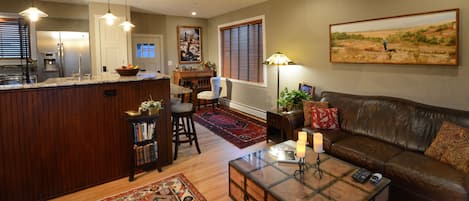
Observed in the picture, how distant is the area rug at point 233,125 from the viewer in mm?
4527

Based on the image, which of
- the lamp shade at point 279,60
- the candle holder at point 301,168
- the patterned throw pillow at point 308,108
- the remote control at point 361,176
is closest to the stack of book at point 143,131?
the candle holder at point 301,168

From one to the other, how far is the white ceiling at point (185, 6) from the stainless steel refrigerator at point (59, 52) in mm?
782

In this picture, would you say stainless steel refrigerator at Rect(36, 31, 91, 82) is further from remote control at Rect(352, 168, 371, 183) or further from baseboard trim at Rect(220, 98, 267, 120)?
remote control at Rect(352, 168, 371, 183)

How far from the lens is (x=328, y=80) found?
13.9 feet

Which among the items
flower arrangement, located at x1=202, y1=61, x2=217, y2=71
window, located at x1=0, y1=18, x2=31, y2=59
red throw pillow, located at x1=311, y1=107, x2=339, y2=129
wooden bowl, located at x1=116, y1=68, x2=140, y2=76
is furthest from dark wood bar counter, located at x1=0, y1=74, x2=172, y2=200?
flower arrangement, located at x1=202, y1=61, x2=217, y2=71

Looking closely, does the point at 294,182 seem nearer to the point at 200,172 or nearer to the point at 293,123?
the point at 200,172

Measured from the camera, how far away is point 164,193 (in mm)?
2830

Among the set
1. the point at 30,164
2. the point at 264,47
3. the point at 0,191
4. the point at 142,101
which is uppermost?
the point at 264,47

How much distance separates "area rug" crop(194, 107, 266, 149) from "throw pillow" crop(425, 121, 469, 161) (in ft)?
7.99

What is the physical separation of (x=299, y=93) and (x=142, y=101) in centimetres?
239

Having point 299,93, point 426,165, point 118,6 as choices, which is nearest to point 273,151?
point 426,165

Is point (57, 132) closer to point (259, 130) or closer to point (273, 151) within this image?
point (273, 151)

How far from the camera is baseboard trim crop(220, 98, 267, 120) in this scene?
19.6ft

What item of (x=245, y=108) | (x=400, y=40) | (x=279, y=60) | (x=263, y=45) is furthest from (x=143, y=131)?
(x=245, y=108)
